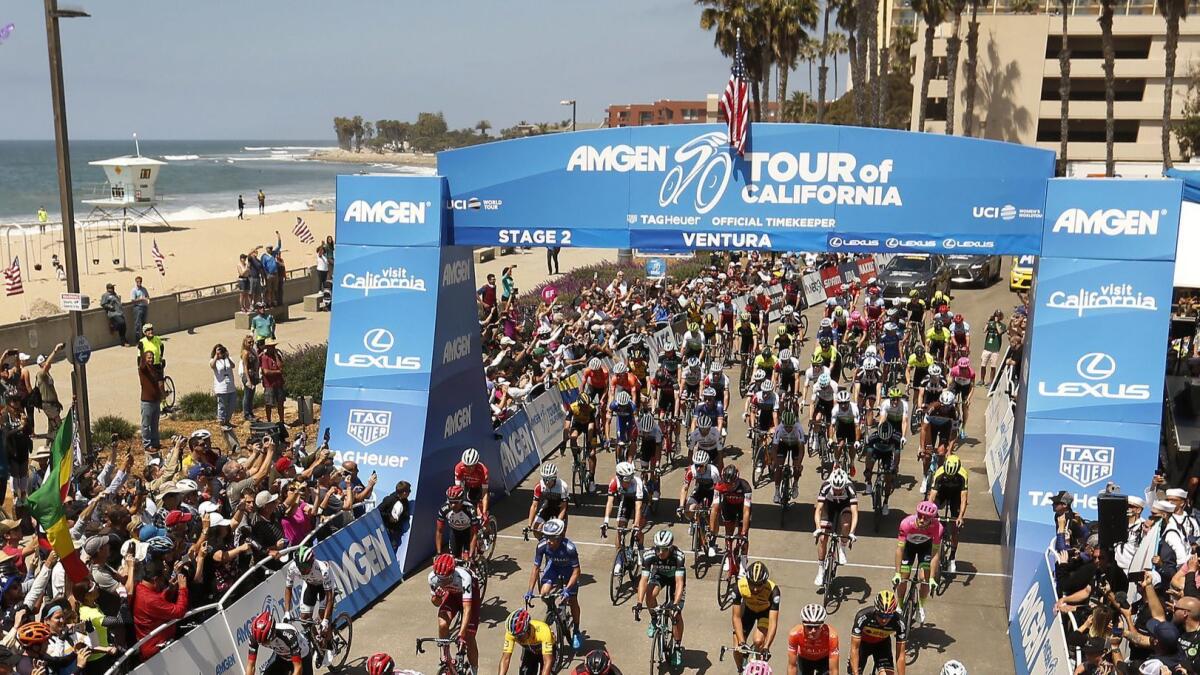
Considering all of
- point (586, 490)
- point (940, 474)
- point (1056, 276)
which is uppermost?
point (1056, 276)

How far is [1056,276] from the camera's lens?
1270 centimetres

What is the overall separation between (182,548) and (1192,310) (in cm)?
2588

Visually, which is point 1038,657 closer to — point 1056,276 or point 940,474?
point 940,474

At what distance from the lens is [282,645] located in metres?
9.06

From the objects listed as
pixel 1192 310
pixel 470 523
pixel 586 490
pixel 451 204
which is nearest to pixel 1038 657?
pixel 470 523

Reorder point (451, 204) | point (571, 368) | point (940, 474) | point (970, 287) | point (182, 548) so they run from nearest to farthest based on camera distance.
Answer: point (182, 548) → point (940, 474) → point (451, 204) → point (571, 368) → point (970, 287)

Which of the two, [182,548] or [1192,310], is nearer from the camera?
[182,548]

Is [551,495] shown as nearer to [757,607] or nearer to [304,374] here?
[757,607]

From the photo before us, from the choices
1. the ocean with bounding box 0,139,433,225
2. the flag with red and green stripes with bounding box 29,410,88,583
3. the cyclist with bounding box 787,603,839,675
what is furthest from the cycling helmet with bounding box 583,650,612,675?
the ocean with bounding box 0,139,433,225

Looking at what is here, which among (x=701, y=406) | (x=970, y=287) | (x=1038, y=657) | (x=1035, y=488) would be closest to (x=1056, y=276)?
(x=1035, y=488)

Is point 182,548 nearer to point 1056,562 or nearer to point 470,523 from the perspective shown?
point 470,523

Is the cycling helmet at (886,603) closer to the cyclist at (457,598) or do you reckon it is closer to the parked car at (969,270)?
the cyclist at (457,598)

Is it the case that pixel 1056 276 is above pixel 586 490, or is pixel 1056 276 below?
above

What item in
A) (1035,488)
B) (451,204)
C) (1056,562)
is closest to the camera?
(1056,562)
